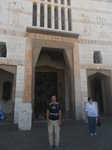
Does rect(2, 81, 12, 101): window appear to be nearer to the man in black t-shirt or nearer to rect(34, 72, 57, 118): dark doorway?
rect(34, 72, 57, 118): dark doorway

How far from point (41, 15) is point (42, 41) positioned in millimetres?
2512

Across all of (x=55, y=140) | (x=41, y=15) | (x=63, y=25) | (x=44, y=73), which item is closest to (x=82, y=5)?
(x=63, y=25)

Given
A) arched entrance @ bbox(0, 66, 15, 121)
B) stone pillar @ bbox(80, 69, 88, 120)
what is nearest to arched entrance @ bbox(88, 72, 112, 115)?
stone pillar @ bbox(80, 69, 88, 120)

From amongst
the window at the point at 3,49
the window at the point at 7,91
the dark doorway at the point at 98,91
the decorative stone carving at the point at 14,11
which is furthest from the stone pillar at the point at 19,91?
the dark doorway at the point at 98,91

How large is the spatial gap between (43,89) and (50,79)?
1237mm

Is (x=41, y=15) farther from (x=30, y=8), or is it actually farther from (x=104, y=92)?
(x=104, y=92)

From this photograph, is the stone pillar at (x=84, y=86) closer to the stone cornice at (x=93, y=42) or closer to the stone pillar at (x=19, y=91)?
the stone cornice at (x=93, y=42)

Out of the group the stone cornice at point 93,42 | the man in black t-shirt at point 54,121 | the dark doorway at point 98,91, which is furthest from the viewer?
the dark doorway at point 98,91

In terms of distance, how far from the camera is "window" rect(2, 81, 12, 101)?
56.6 feet

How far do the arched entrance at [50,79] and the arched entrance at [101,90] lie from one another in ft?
8.41

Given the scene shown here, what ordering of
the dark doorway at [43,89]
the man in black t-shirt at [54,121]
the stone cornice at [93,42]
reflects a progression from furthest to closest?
the dark doorway at [43,89]
the stone cornice at [93,42]
the man in black t-shirt at [54,121]

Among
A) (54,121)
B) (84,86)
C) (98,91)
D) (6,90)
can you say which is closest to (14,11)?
(6,90)

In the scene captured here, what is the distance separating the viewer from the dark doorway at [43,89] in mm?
17209

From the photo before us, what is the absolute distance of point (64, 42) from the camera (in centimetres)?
1577
